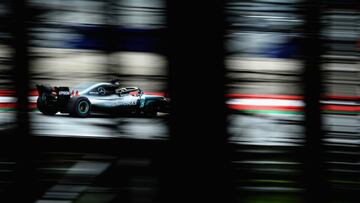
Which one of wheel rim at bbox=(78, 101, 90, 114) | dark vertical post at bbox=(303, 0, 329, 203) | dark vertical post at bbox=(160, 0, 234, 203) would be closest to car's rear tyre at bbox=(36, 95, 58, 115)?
wheel rim at bbox=(78, 101, 90, 114)

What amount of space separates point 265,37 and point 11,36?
1.45 meters

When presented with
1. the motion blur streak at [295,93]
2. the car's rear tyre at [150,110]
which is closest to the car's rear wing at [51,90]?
the car's rear tyre at [150,110]

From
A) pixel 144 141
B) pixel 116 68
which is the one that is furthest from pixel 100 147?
pixel 116 68

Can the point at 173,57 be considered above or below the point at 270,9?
below

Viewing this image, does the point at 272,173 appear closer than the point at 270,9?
No

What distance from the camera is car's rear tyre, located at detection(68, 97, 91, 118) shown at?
1.92 metres

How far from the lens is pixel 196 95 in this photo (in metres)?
1.90

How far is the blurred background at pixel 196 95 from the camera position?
6.15 ft

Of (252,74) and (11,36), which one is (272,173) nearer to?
(252,74)

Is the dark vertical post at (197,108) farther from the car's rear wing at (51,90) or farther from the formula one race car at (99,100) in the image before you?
the car's rear wing at (51,90)

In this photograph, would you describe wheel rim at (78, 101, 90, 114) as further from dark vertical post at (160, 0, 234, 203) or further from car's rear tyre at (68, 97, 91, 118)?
dark vertical post at (160, 0, 234, 203)

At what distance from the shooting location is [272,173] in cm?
201

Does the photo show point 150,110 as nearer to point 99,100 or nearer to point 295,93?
point 99,100

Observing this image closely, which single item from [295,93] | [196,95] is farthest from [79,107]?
[295,93]
